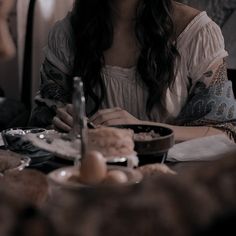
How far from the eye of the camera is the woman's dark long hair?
1196 mm

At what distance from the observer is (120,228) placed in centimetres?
23

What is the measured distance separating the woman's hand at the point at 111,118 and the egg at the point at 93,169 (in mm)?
516

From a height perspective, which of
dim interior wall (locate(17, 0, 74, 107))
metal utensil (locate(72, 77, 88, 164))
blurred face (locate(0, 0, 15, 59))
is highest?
blurred face (locate(0, 0, 15, 59))

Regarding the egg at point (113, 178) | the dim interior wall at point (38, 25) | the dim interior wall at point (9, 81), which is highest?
the egg at point (113, 178)

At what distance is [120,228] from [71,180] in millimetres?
234

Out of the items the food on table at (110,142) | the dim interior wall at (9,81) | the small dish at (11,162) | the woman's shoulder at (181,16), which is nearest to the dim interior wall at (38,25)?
the dim interior wall at (9,81)

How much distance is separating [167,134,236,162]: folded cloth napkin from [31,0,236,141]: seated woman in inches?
10.2

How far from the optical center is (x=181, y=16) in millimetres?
1282

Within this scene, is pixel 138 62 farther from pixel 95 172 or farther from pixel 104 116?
pixel 95 172

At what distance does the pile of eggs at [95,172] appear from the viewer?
411 millimetres

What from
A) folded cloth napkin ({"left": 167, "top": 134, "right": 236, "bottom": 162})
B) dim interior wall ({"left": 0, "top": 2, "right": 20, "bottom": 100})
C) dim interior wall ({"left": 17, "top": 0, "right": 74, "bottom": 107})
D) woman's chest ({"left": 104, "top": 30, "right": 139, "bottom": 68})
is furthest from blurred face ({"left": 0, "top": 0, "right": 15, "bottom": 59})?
dim interior wall ({"left": 0, "top": 2, "right": 20, "bottom": 100})

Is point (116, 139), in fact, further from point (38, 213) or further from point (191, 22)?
point (191, 22)

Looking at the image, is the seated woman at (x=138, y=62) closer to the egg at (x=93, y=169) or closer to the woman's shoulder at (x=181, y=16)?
the woman's shoulder at (x=181, y=16)

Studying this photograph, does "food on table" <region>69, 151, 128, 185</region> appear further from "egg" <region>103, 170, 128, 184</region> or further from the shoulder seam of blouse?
the shoulder seam of blouse
